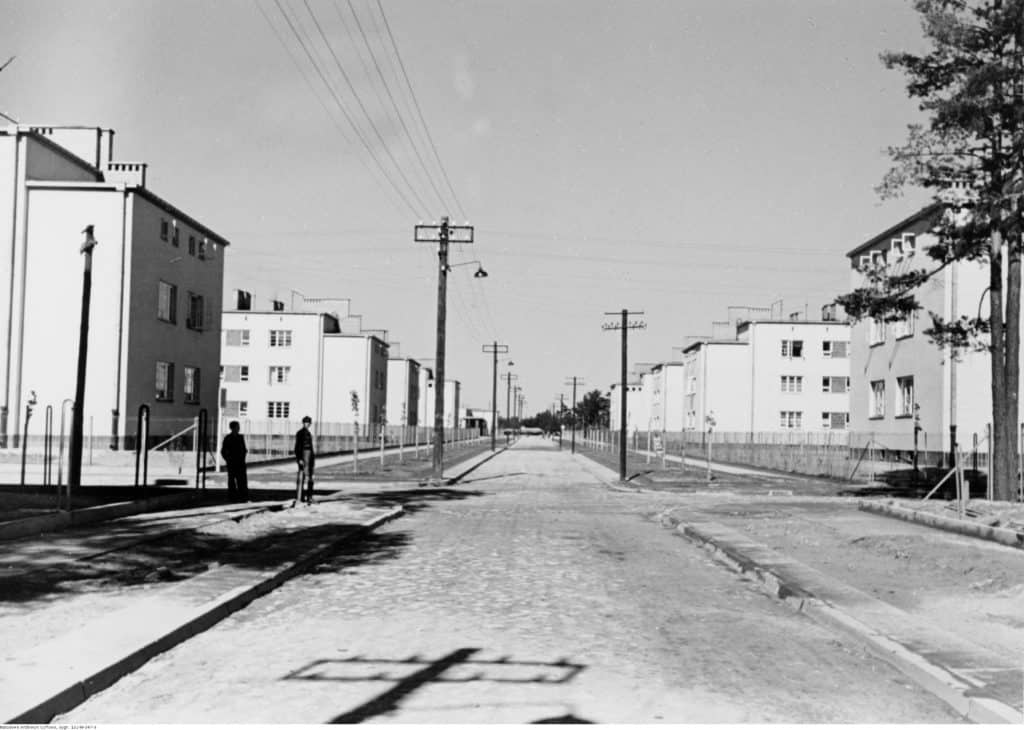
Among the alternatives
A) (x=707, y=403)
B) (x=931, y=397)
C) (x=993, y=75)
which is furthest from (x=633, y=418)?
(x=993, y=75)

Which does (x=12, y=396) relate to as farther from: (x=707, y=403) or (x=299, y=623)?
(x=707, y=403)

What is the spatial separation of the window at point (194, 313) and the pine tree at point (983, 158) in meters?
31.6

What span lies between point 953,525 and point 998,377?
5.95m

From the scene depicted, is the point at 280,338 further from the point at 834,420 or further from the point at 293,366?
the point at 834,420

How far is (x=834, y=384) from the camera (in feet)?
254

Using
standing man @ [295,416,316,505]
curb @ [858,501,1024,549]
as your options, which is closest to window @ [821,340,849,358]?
curb @ [858,501,1024,549]

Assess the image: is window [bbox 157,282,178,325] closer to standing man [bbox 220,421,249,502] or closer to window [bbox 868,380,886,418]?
standing man [bbox 220,421,249,502]

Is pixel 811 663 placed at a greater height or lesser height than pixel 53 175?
lesser

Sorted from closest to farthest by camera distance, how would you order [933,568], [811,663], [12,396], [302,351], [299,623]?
1. [811,663]
2. [299,623]
3. [933,568]
4. [12,396]
5. [302,351]

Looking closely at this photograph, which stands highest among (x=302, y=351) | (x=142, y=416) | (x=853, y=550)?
(x=302, y=351)

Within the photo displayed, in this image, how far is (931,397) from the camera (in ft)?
128

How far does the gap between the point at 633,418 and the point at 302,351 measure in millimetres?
70610

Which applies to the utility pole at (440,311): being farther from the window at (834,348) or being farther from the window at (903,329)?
the window at (834,348)

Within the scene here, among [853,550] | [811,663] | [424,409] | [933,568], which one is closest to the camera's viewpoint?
[811,663]
